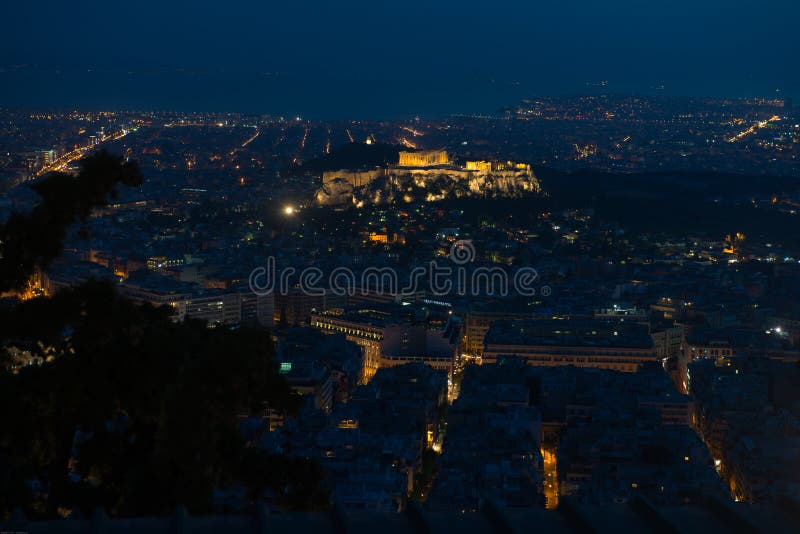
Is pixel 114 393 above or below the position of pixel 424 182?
below

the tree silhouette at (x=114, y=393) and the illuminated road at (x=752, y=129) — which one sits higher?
the illuminated road at (x=752, y=129)

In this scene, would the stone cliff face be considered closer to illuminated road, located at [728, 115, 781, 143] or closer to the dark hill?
the dark hill

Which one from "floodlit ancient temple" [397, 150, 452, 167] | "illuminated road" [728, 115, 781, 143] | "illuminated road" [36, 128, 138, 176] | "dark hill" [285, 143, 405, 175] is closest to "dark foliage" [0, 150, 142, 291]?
"illuminated road" [36, 128, 138, 176]

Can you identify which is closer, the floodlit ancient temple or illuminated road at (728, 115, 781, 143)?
the floodlit ancient temple

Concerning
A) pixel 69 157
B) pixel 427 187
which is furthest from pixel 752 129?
pixel 69 157

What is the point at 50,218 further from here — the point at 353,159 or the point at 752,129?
the point at 752,129

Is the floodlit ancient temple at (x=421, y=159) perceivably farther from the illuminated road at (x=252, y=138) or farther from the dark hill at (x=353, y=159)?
the illuminated road at (x=252, y=138)

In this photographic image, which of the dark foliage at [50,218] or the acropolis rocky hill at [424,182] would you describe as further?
the acropolis rocky hill at [424,182]

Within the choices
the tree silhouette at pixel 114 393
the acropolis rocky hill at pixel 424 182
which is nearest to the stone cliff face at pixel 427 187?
the acropolis rocky hill at pixel 424 182

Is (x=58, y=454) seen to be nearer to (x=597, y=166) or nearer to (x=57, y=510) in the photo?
(x=57, y=510)
